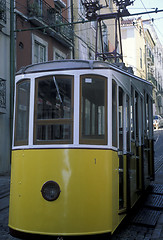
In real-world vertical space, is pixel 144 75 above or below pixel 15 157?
above

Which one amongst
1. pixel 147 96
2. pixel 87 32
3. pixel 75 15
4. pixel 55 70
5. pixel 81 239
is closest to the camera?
pixel 81 239

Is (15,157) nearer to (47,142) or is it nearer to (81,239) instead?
(47,142)

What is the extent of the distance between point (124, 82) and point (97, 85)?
0.84 m

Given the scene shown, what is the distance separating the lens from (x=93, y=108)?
194 inches

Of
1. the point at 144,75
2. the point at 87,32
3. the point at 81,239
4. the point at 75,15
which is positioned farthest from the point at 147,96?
the point at 144,75

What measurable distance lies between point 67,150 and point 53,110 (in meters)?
0.60

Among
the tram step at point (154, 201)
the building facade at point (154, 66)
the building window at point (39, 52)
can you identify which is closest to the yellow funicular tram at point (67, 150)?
the tram step at point (154, 201)

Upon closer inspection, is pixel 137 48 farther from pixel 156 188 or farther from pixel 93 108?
pixel 93 108

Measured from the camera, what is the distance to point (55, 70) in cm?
489

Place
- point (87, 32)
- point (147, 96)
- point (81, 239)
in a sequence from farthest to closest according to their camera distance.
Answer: point (87, 32) → point (147, 96) → point (81, 239)

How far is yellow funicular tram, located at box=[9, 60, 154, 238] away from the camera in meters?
4.51

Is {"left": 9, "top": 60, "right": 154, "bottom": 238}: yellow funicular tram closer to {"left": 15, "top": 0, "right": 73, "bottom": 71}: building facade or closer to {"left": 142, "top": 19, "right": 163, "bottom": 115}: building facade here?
{"left": 15, "top": 0, "right": 73, "bottom": 71}: building facade

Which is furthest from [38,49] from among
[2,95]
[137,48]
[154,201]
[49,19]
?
[137,48]

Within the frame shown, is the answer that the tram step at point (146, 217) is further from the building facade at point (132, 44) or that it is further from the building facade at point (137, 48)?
the building facade at point (132, 44)
